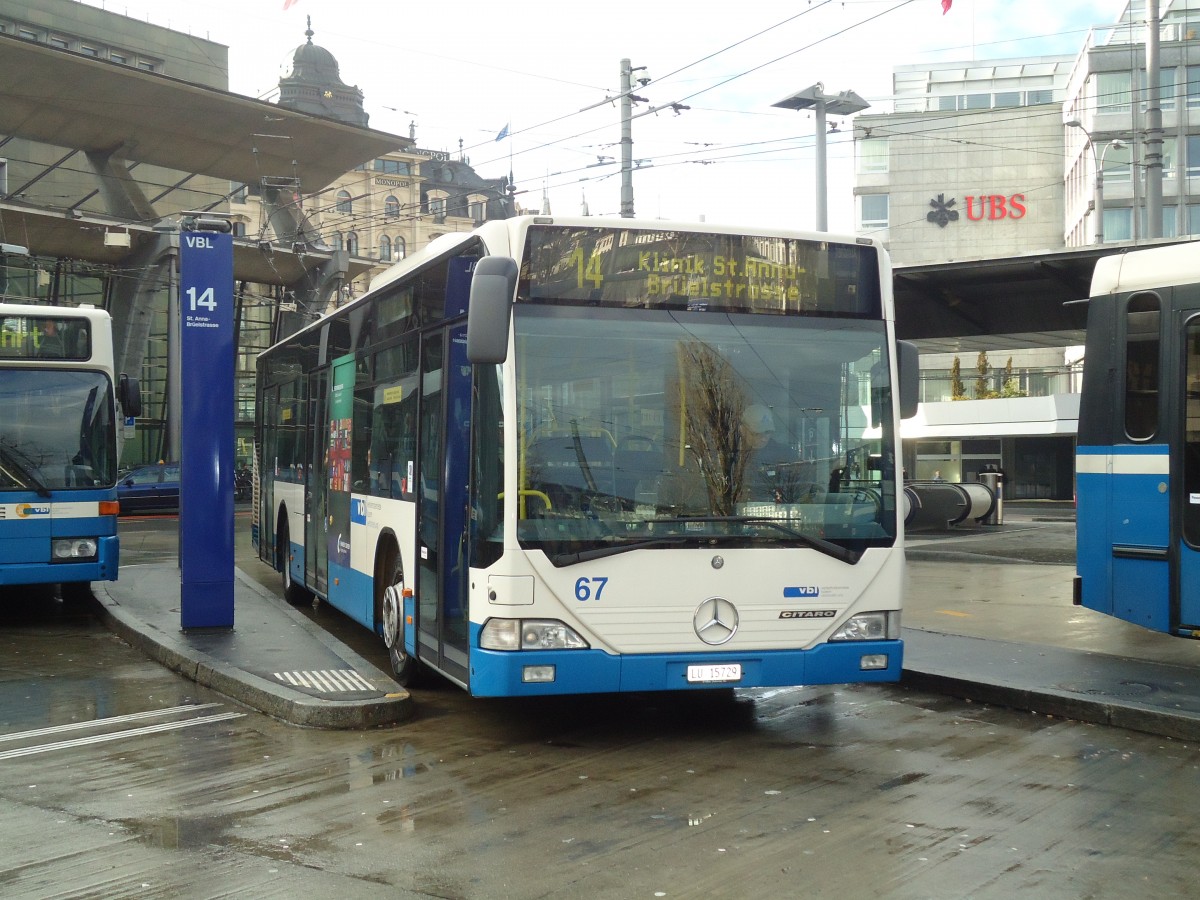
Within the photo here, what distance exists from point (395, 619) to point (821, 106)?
1856 centimetres

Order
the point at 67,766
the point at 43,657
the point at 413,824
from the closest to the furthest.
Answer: the point at 413,824
the point at 67,766
the point at 43,657

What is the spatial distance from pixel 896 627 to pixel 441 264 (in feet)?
12.0

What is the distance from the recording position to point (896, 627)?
7.90 metres

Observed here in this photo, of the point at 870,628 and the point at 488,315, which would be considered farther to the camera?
the point at 870,628

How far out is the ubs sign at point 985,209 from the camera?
67.9 meters

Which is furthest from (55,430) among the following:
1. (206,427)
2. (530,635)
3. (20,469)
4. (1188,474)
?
(1188,474)

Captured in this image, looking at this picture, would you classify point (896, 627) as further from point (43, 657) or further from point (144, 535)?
point (144, 535)

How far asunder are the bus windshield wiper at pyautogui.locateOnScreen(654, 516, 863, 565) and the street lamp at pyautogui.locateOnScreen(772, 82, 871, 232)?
16.3 metres

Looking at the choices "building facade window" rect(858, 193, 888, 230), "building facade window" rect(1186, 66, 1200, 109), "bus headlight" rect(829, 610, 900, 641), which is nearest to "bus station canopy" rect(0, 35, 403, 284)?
"building facade window" rect(1186, 66, 1200, 109)

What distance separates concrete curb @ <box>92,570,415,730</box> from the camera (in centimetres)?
827

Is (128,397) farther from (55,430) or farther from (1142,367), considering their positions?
(1142,367)

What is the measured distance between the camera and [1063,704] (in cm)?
861

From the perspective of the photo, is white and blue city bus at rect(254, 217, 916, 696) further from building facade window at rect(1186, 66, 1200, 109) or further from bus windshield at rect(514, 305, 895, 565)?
building facade window at rect(1186, 66, 1200, 109)

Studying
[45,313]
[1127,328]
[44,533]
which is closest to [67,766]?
[44,533]
